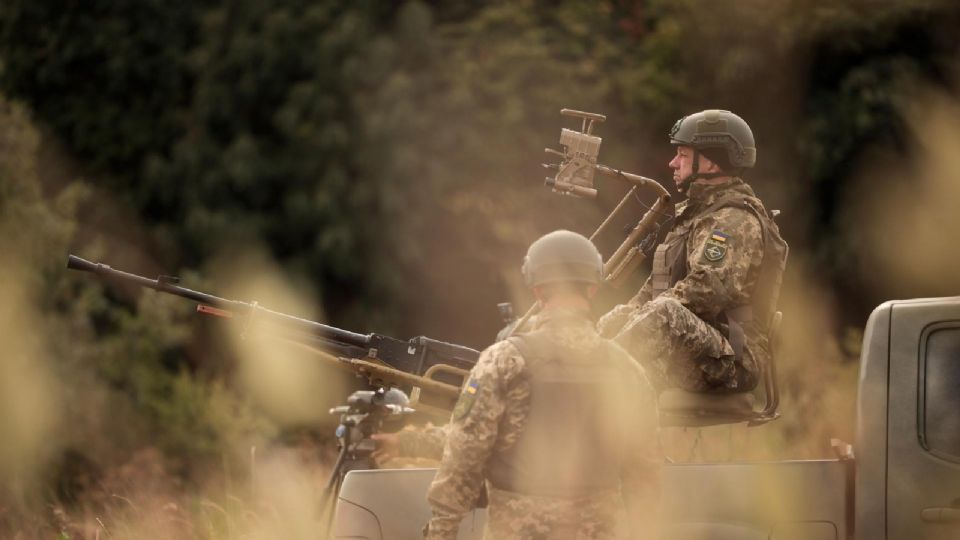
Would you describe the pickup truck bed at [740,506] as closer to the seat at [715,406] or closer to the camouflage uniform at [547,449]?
the camouflage uniform at [547,449]

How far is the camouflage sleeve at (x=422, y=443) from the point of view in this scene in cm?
589

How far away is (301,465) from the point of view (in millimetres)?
10992

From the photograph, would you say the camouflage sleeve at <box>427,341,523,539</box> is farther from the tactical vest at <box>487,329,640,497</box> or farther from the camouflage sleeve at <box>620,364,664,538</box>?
the camouflage sleeve at <box>620,364,664,538</box>

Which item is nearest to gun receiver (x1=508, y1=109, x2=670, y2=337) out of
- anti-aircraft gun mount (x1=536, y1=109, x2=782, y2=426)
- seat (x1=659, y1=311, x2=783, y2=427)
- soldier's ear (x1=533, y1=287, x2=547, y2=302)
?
anti-aircraft gun mount (x1=536, y1=109, x2=782, y2=426)

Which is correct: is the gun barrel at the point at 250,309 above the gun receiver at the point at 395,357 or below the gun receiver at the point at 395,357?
above

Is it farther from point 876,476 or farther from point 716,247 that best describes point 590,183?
point 876,476

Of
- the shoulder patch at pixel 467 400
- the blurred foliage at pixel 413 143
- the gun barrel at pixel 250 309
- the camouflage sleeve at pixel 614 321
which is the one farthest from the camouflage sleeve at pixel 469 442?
the blurred foliage at pixel 413 143

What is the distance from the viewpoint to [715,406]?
6.12 metres

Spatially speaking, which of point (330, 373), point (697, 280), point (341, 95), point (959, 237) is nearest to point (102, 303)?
point (330, 373)

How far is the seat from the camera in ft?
20.0

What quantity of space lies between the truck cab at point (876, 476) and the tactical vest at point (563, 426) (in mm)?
321

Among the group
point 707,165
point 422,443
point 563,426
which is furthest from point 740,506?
point 707,165

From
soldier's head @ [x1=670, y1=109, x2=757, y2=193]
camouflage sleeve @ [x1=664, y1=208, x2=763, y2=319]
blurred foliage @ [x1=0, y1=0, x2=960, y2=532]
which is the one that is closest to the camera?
camouflage sleeve @ [x1=664, y1=208, x2=763, y2=319]

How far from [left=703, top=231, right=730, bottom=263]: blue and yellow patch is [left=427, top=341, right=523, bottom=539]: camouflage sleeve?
1.43 m
